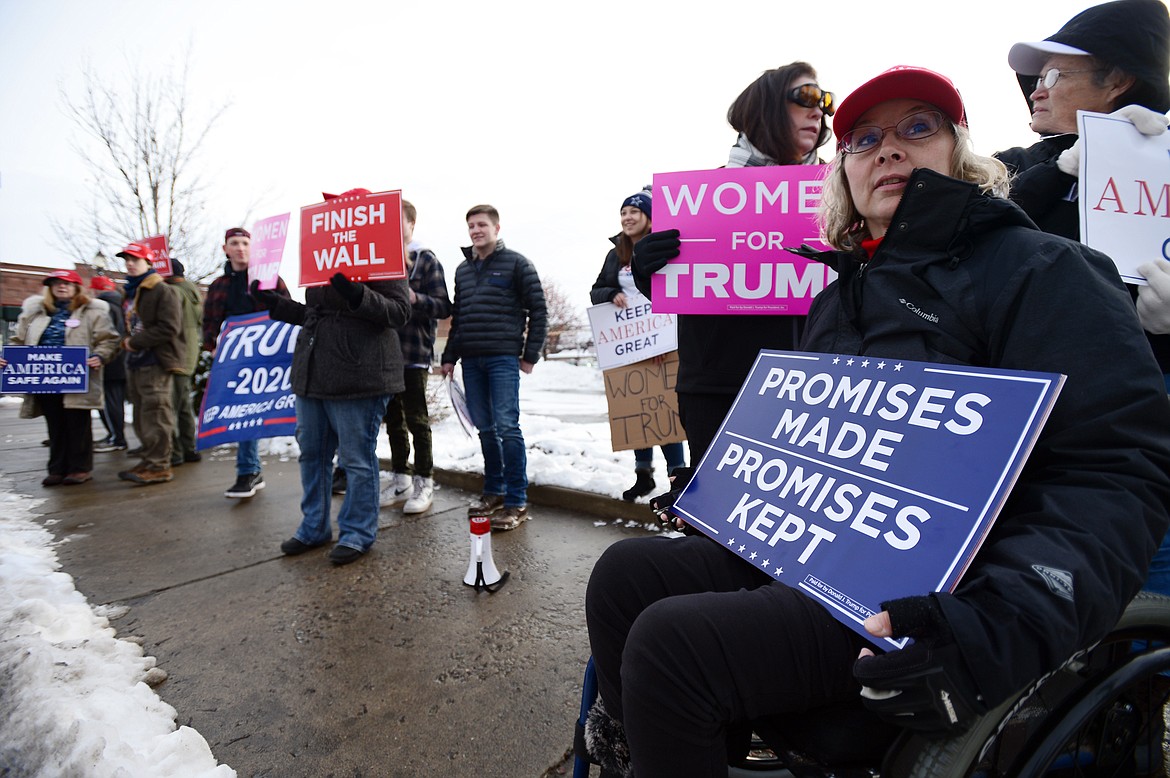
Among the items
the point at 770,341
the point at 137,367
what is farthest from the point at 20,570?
the point at 770,341

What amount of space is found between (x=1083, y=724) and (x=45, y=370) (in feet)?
24.5

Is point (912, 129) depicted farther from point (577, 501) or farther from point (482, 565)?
point (577, 501)

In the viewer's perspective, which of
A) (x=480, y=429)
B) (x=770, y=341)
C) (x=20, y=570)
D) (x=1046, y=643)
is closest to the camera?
(x=1046, y=643)

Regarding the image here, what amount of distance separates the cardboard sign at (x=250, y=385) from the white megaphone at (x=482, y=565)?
1952mm

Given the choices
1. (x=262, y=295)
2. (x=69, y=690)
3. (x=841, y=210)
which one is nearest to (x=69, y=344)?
(x=262, y=295)

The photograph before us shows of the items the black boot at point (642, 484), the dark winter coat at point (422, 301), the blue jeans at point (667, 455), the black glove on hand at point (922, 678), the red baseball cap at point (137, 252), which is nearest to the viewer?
the black glove on hand at point (922, 678)

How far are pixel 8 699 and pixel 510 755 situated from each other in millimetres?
1638

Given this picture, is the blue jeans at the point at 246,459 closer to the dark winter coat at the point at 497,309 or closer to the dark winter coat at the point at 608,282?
the dark winter coat at the point at 497,309

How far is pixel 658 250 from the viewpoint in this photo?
2225 millimetres

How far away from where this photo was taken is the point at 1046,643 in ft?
2.89

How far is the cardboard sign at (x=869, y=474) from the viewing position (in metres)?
1.03

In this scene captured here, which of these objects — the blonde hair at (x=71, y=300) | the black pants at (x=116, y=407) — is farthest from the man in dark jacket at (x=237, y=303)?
the black pants at (x=116, y=407)

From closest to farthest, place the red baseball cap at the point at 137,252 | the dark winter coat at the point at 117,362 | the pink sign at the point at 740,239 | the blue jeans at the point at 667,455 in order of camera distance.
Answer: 1. the pink sign at the point at 740,239
2. the blue jeans at the point at 667,455
3. the red baseball cap at the point at 137,252
4. the dark winter coat at the point at 117,362

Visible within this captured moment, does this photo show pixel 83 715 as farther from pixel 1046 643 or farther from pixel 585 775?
pixel 1046 643
